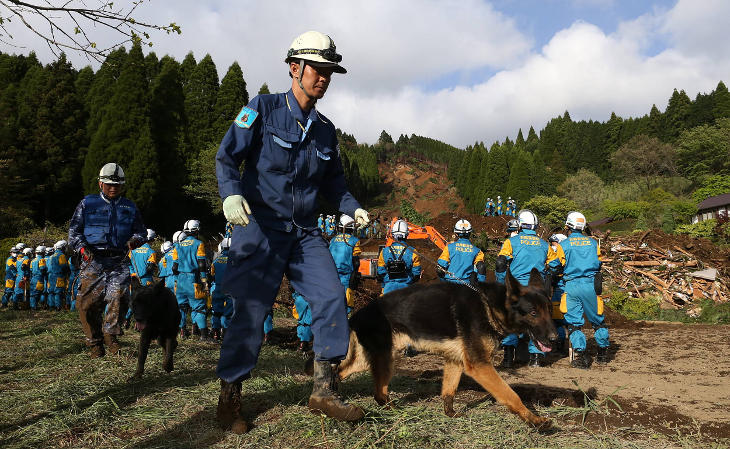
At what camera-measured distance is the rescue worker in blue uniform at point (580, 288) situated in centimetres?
765

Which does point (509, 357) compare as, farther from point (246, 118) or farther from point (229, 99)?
point (229, 99)

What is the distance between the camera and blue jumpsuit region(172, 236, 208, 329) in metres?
9.84

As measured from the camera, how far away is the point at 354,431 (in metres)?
3.30

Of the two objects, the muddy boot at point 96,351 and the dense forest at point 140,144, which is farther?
the dense forest at point 140,144

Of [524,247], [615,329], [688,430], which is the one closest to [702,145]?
[615,329]

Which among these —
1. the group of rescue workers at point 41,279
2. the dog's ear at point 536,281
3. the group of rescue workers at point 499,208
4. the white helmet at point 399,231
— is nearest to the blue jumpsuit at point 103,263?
the white helmet at point 399,231

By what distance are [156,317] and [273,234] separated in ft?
10.1

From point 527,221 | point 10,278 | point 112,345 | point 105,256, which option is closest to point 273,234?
point 105,256

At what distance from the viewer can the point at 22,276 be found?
54.5ft

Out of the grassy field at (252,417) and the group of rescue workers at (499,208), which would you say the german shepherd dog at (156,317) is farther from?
the group of rescue workers at (499,208)

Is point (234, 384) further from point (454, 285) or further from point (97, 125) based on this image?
point (97, 125)

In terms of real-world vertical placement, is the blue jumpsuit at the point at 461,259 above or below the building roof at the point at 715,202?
below

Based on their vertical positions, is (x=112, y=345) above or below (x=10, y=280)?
below

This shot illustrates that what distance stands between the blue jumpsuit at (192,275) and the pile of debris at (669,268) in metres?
13.0
